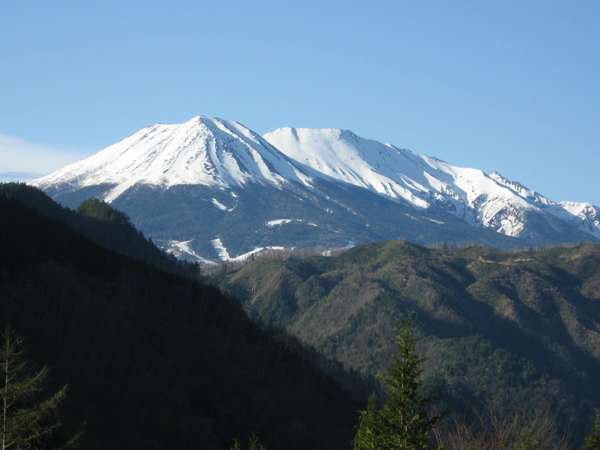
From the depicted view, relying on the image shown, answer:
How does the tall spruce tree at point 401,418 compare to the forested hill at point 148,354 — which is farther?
the forested hill at point 148,354

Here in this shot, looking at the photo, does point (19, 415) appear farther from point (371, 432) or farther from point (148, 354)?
point (148, 354)

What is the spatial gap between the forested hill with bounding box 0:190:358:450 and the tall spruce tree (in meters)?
62.4

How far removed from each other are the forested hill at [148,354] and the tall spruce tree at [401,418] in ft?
205

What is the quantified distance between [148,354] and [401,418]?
9973 cm

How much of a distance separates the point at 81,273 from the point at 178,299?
47.0ft

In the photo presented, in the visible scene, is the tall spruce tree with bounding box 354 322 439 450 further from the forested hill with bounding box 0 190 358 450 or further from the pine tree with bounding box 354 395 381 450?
the forested hill with bounding box 0 190 358 450

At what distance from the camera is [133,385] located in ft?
397

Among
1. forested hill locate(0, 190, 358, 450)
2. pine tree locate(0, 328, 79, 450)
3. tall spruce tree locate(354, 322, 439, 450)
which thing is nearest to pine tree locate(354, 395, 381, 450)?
tall spruce tree locate(354, 322, 439, 450)

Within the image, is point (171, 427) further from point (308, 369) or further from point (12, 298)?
point (308, 369)

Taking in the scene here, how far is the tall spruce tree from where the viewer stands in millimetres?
34469

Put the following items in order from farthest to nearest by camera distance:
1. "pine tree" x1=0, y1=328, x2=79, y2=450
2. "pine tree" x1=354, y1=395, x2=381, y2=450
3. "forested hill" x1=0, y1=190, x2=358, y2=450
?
"forested hill" x1=0, y1=190, x2=358, y2=450
"pine tree" x1=354, y1=395, x2=381, y2=450
"pine tree" x1=0, y1=328, x2=79, y2=450

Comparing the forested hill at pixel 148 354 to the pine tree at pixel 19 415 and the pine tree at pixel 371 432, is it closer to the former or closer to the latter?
the pine tree at pixel 371 432

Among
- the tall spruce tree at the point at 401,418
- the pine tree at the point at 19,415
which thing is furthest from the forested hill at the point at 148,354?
the pine tree at the point at 19,415

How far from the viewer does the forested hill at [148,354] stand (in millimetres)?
114438
